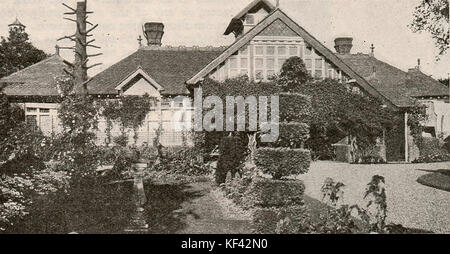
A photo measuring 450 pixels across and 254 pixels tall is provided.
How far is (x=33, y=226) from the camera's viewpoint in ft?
26.5

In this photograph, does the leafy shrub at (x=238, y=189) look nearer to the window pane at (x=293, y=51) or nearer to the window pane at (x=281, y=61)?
the window pane at (x=281, y=61)

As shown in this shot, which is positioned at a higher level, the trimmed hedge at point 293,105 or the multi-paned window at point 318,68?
the multi-paned window at point 318,68

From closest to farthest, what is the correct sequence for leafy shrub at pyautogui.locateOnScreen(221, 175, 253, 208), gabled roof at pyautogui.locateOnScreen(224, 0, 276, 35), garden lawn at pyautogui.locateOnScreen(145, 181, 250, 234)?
garden lawn at pyautogui.locateOnScreen(145, 181, 250, 234) → leafy shrub at pyautogui.locateOnScreen(221, 175, 253, 208) → gabled roof at pyautogui.locateOnScreen(224, 0, 276, 35)

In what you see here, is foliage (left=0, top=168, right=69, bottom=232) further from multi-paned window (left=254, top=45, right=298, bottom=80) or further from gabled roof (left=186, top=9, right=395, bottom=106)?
multi-paned window (left=254, top=45, right=298, bottom=80)

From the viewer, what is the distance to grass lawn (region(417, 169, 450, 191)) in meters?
14.9

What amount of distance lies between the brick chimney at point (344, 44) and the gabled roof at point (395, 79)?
3.12 meters

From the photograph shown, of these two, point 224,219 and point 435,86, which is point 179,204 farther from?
point 435,86

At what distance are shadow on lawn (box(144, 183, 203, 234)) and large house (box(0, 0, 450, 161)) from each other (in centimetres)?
996

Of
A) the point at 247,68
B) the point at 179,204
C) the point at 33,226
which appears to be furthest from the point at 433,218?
the point at 247,68

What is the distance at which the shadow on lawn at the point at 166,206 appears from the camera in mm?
10633

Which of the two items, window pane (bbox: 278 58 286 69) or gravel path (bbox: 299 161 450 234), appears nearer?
gravel path (bbox: 299 161 450 234)

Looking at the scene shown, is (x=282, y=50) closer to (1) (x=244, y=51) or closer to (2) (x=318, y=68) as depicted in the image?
(1) (x=244, y=51)

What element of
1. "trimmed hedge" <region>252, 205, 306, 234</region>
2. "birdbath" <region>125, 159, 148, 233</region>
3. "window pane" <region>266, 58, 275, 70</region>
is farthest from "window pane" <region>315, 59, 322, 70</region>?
"trimmed hedge" <region>252, 205, 306, 234</region>

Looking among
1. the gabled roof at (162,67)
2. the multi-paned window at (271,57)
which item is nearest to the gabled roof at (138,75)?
the gabled roof at (162,67)
